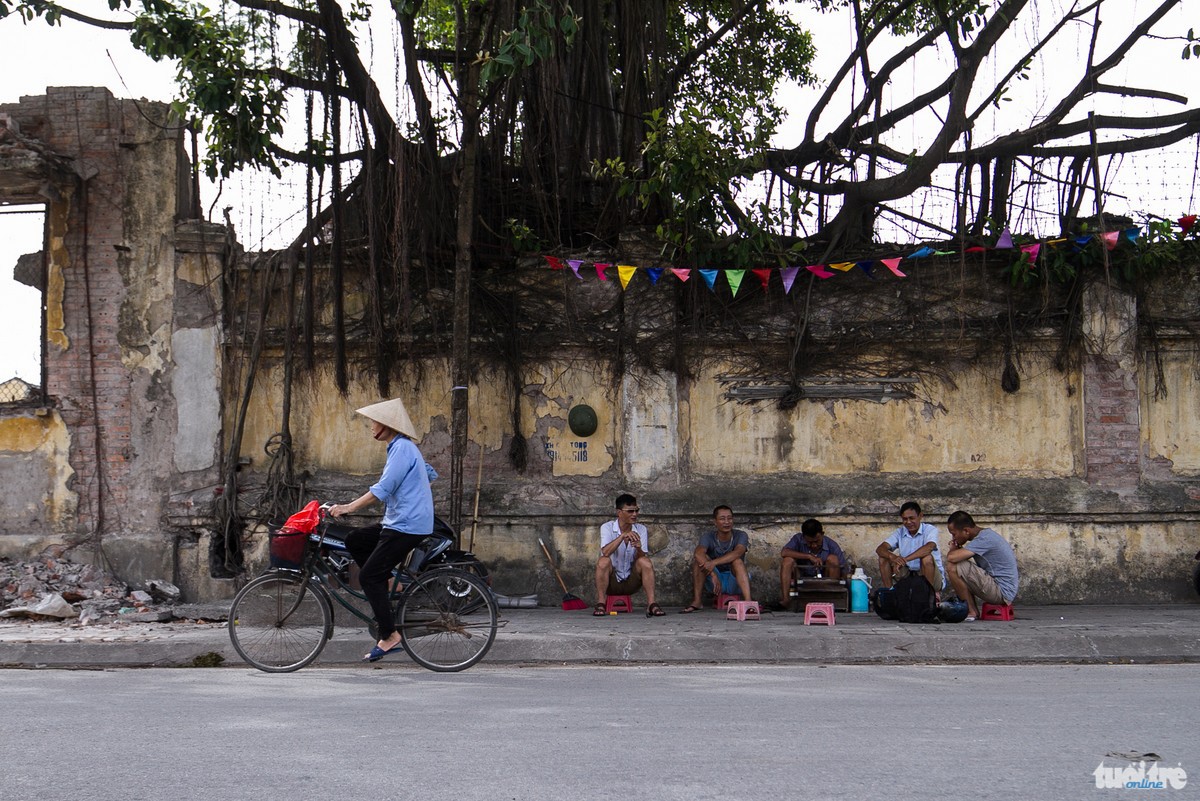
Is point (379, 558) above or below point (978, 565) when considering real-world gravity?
above

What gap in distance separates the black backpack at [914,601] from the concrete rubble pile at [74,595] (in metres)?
6.31

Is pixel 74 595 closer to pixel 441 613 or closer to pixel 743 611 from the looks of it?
pixel 441 613

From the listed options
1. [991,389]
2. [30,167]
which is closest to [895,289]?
[991,389]

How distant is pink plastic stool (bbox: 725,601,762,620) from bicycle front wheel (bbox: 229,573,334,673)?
12.6ft

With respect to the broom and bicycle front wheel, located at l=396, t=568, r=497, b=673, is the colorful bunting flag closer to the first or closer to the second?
the broom

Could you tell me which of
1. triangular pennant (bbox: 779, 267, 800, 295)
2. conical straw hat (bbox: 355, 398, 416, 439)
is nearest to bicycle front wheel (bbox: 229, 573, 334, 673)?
conical straw hat (bbox: 355, 398, 416, 439)

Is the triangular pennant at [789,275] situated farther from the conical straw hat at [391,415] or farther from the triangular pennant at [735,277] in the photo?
the conical straw hat at [391,415]

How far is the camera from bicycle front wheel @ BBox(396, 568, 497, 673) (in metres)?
8.05

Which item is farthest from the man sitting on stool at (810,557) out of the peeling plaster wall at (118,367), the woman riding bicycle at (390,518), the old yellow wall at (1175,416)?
the peeling plaster wall at (118,367)

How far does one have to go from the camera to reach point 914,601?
33.2 feet

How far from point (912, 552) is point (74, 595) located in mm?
7648

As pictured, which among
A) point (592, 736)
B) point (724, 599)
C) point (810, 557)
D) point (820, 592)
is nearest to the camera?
point (592, 736)

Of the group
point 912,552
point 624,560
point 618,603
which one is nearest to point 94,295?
point 624,560

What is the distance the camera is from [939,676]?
25.5 ft
